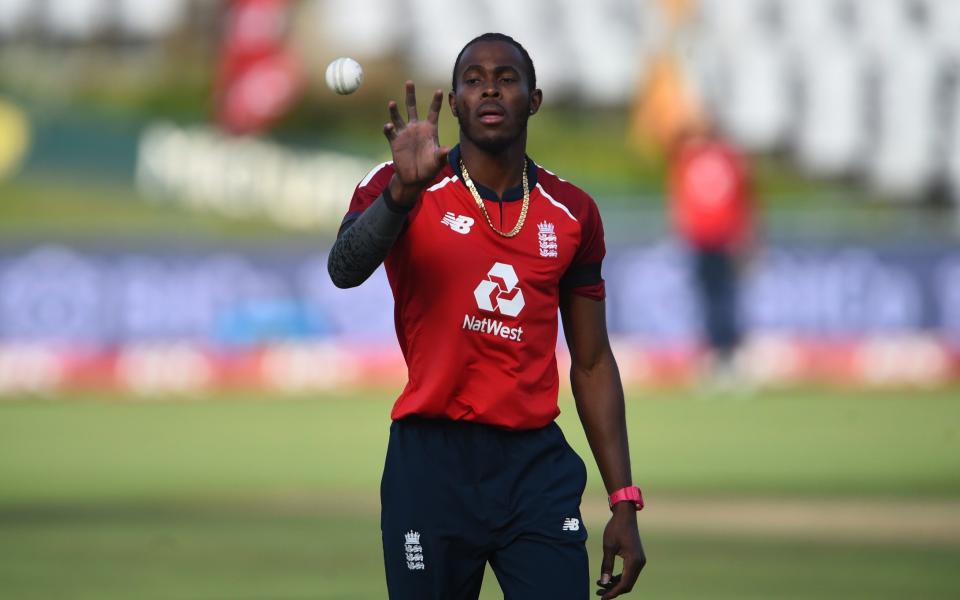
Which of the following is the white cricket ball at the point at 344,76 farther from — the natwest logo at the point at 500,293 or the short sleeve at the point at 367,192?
the natwest logo at the point at 500,293

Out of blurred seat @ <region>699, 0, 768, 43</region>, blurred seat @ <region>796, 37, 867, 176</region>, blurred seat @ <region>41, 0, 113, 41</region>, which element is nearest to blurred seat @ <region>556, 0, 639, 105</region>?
blurred seat @ <region>699, 0, 768, 43</region>

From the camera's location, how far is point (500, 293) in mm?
4750

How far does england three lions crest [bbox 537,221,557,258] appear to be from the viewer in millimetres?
4828

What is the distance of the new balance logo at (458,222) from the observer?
187 inches

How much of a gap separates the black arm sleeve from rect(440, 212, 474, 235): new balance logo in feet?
0.75

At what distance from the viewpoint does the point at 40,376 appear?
66.1 ft

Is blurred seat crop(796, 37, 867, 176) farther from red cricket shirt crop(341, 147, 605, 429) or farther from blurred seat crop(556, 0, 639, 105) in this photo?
red cricket shirt crop(341, 147, 605, 429)

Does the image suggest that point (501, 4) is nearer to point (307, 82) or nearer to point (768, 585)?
point (307, 82)

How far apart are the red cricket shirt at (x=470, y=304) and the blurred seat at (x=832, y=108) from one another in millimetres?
23749

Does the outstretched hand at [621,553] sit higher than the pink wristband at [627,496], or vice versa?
the pink wristband at [627,496]

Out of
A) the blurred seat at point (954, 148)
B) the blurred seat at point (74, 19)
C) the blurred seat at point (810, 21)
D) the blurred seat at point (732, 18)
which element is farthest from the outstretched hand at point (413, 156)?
the blurred seat at point (74, 19)

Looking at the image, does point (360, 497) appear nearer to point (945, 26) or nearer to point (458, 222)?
point (458, 222)

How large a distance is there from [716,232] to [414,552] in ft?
47.4

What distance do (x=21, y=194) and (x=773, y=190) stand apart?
11.4 m
